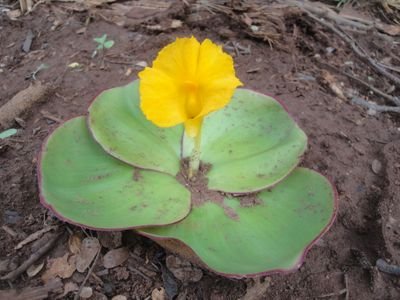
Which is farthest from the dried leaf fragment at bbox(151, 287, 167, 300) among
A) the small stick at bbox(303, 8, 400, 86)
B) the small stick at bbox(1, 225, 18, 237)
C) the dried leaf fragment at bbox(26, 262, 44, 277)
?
the small stick at bbox(303, 8, 400, 86)

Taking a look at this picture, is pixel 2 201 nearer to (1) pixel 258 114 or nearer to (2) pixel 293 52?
(1) pixel 258 114

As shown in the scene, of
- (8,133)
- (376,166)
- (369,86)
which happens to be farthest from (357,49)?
(8,133)

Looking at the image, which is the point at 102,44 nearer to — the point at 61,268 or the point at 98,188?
the point at 98,188

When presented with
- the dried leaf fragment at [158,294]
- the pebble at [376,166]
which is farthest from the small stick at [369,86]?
the dried leaf fragment at [158,294]

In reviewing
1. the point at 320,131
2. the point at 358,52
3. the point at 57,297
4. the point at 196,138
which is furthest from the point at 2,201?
the point at 358,52

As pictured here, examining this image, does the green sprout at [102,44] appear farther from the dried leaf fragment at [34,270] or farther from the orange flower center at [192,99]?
the dried leaf fragment at [34,270]
